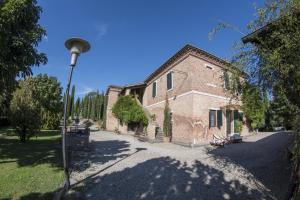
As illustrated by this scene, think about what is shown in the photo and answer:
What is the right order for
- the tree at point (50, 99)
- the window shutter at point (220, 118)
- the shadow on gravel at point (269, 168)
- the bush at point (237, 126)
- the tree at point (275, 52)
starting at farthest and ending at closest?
1. the tree at point (50, 99)
2. the bush at point (237, 126)
3. the window shutter at point (220, 118)
4. the shadow on gravel at point (269, 168)
5. the tree at point (275, 52)

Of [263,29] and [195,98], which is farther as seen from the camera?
[195,98]

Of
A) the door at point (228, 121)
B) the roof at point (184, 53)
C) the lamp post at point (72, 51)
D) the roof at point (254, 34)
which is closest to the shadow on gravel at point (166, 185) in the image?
the lamp post at point (72, 51)

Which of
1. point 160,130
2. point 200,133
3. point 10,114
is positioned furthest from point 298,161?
point 160,130

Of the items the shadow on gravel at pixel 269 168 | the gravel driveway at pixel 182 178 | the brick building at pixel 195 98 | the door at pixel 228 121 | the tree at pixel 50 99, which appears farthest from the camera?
the tree at pixel 50 99

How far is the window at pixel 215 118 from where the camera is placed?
15784mm

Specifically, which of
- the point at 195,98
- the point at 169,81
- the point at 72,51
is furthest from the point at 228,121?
the point at 72,51

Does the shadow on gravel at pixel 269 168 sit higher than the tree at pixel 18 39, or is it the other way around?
the tree at pixel 18 39

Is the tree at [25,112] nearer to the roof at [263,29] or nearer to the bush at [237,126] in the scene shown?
the roof at [263,29]

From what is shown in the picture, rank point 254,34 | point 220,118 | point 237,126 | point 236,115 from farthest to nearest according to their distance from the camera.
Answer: point 236,115 → point 237,126 → point 220,118 → point 254,34

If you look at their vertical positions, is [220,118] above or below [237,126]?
above

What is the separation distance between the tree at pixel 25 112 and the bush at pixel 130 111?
11.2 m

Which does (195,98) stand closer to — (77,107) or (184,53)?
(184,53)

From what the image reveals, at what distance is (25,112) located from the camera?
1152 centimetres

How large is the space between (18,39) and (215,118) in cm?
1360
